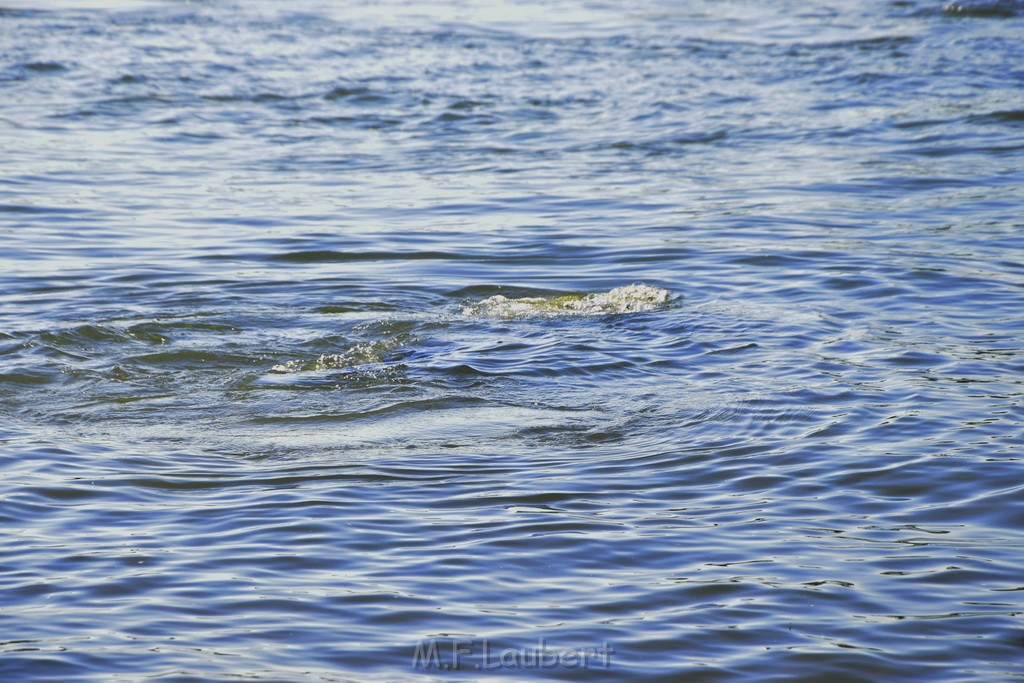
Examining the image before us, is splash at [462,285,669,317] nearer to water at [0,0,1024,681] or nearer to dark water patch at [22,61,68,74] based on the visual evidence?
water at [0,0,1024,681]

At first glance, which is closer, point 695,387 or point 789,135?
point 695,387

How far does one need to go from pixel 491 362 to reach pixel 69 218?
20.0 feet

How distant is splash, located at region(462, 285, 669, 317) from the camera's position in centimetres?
944

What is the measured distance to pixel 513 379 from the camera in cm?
784

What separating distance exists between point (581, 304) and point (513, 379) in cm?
185

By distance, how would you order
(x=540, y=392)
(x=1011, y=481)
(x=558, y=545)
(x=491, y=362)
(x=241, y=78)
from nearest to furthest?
(x=558, y=545)
(x=1011, y=481)
(x=540, y=392)
(x=491, y=362)
(x=241, y=78)

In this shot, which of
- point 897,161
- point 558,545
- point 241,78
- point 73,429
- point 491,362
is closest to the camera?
point 558,545

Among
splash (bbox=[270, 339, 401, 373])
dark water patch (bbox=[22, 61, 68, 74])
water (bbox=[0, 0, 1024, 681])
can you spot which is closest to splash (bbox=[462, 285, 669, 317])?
water (bbox=[0, 0, 1024, 681])

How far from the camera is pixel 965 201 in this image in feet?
40.9

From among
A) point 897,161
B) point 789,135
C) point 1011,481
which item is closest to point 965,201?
point 897,161

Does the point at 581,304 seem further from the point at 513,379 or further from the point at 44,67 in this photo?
the point at 44,67

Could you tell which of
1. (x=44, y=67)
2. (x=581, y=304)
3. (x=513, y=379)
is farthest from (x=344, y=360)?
(x=44, y=67)

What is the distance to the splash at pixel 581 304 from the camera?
372 inches

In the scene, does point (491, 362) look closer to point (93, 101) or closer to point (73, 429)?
point (73, 429)
